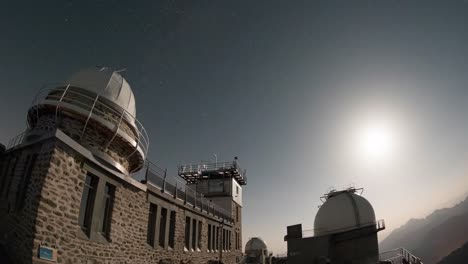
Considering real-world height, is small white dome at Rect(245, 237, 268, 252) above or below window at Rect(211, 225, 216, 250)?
below

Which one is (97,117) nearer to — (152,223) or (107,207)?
(107,207)

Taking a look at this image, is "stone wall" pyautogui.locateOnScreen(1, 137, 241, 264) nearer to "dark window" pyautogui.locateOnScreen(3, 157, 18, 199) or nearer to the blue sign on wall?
the blue sign on wall

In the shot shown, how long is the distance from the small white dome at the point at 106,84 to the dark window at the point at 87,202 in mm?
4119

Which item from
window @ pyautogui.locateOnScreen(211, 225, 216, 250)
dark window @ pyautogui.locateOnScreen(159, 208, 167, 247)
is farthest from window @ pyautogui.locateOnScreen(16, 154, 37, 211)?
window @ pyautogui.locateOnScreen(211, 225, 216, 250)

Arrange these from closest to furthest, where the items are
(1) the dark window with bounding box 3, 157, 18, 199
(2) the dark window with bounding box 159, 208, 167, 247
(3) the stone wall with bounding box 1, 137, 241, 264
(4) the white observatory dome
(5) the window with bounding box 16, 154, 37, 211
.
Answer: (3) the stone wall with bounding box 1, 137, 241, 264
(5) the window with bounding box 16, 154, 37, 211
(1) the dark window with bounding box 3, 157, 18, 199
(2) the dark window with bounding box 159, 208, 167, 247
(4) the white observatory dome

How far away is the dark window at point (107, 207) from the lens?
452 inches

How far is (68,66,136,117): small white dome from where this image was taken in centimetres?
1302

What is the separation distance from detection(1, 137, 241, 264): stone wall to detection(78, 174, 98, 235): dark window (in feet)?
1.70

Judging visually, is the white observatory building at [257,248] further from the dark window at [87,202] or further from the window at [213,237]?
the dark window at [87,202]

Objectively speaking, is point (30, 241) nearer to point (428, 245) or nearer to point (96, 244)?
point (96, 244)

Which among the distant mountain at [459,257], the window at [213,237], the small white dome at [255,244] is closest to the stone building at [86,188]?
the window at [213,237]

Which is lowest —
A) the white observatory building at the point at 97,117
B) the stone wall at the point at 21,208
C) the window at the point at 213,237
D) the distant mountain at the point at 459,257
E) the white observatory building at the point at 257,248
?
the distant mountain at the point at 459,257

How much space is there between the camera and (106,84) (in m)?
13.4

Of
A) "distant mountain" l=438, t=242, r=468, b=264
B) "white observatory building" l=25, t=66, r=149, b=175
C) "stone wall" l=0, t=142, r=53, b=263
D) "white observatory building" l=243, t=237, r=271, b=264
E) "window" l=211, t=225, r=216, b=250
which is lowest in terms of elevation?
"distant mountain" l=438, t=242, r=468, b=264
